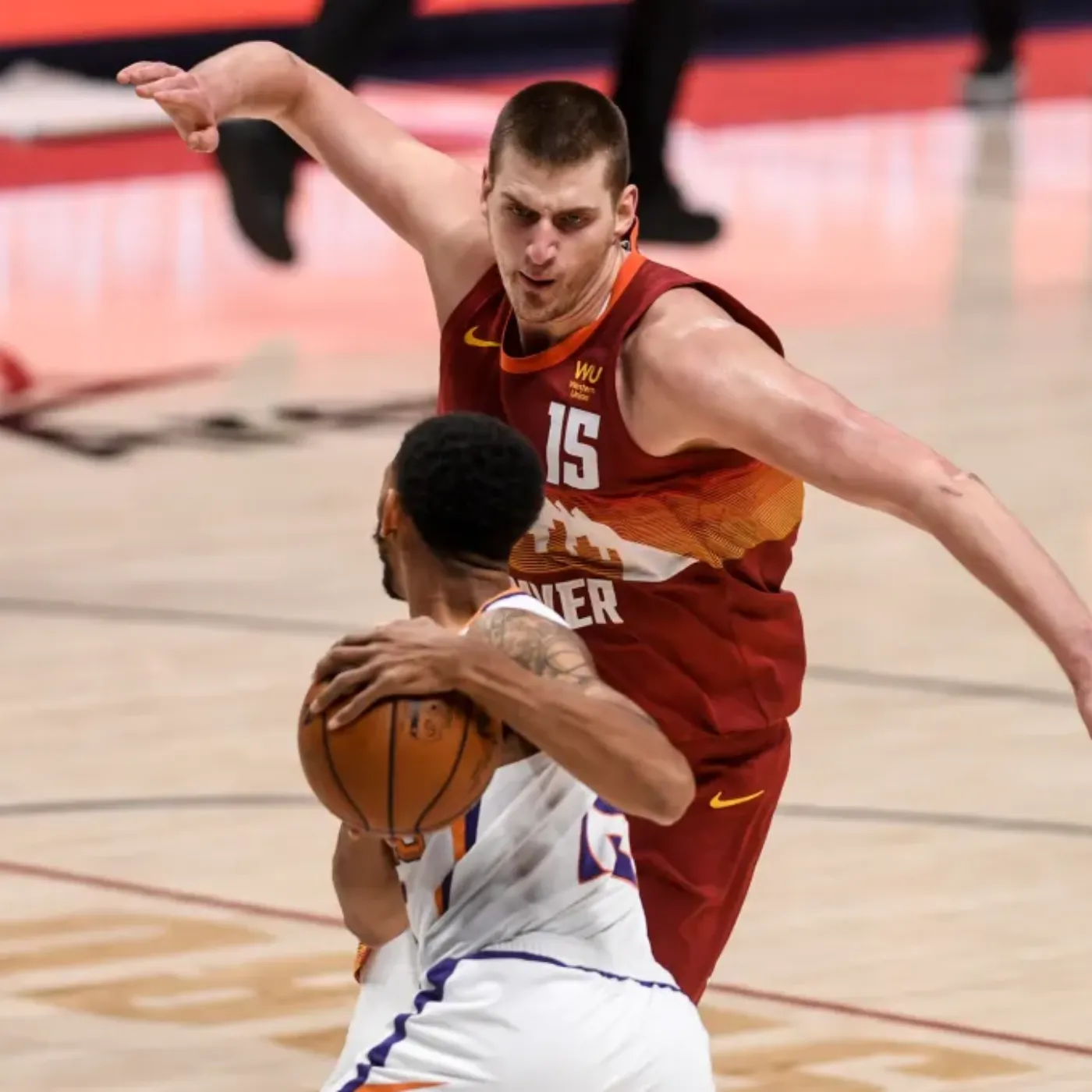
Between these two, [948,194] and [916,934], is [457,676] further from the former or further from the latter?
[948,194]

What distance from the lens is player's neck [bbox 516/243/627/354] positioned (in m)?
4.87

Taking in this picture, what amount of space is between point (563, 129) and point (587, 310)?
1.01 feet

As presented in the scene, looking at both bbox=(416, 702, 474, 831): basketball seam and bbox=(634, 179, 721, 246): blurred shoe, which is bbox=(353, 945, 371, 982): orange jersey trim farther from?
bbox=(634, 179, 721, 246): blurred shoe

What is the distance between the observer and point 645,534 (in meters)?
4.95

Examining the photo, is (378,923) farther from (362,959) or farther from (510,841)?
(510,841)

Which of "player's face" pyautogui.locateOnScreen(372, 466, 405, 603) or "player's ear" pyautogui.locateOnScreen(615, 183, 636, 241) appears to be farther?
"player's ear" pyautogui.locateOnScreen(615, 183, 636, 241)

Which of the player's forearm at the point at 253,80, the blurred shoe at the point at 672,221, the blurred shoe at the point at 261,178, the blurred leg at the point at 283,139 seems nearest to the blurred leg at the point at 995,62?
the blurred shoe at the point at 672,221

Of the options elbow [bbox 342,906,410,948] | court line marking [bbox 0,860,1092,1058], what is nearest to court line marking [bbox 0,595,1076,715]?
court line marking [bbox 0,860,1092,1058]

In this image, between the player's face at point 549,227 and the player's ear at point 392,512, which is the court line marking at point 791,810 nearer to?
the player's face at point 549,227

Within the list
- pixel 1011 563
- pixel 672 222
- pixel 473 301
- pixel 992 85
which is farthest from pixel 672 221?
pixel 1011 563

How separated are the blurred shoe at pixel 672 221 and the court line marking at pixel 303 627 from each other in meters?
5.72

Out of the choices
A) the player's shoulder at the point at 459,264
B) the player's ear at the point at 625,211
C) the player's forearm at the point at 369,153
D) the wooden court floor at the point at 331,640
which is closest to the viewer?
the player's ear at the point at 625,211

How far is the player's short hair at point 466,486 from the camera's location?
12.9 ft

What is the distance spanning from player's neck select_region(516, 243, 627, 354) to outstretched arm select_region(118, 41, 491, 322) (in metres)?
0.34
